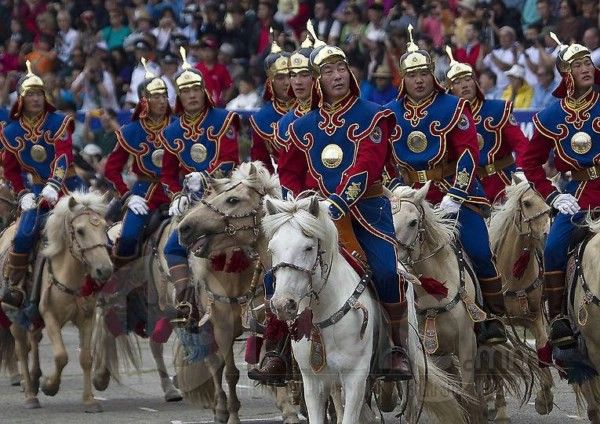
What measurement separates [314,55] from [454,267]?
1.98 meters

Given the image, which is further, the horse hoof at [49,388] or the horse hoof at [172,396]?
the horse hoof at [172,396]

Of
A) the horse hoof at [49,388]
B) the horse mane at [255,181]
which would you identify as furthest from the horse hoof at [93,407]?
the horse mane at [255,181]

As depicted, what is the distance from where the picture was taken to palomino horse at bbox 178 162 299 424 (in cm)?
1055

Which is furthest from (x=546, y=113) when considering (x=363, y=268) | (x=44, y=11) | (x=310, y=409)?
(x=44, y=11)

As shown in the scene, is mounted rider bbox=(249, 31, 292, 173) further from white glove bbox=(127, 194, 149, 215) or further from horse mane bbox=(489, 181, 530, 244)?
horse mane bbox=(489, 181, 530, 244)

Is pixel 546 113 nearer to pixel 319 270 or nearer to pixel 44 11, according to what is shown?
pixel 319 270

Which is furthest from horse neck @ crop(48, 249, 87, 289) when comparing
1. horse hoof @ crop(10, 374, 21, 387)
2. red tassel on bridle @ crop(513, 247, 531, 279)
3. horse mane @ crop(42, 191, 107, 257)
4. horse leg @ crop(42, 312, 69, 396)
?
red tassel on bridle @ crop(513, 247, 531, 279)

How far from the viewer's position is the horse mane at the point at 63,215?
13.4 meters

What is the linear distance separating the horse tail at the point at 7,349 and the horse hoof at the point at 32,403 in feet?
5.22

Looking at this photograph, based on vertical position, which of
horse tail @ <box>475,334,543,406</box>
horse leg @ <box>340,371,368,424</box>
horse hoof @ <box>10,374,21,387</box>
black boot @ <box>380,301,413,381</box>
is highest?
black boot @ <box>380,301,413,381</box>

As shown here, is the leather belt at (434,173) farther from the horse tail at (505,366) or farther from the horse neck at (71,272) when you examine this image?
the horse neck at (71,272)

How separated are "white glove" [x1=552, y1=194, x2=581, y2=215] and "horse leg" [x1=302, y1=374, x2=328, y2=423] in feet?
8.10

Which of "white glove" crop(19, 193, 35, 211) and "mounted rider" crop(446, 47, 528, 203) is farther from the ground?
"mounted rider" crop(446, 47, 528, 203)

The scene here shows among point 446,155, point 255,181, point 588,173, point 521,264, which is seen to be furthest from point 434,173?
point 521,264
